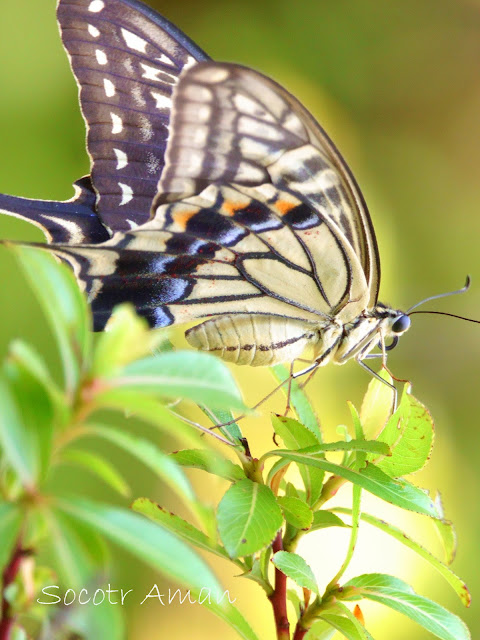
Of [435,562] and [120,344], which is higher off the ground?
[120,344]

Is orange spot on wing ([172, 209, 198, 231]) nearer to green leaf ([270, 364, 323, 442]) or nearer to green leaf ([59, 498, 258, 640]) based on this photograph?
green leaf ([270, 364, 323, 442])

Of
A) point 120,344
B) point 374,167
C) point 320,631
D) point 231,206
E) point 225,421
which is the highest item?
point 120,344

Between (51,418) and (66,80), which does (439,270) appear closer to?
(66,80)

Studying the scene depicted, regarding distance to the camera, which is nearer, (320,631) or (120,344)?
(120,344)

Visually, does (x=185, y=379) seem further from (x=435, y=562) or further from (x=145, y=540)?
(x=435, y=562)

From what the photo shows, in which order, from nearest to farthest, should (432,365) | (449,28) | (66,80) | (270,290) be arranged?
(270,290) → (66,80) → (432,365) → (449,28)

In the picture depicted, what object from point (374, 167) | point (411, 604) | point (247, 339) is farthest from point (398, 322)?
point (374, 167)

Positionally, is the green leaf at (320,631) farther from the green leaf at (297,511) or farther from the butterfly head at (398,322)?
the butterfly head at (398,322)

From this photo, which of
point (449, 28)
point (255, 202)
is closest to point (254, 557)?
point (255, 202)
